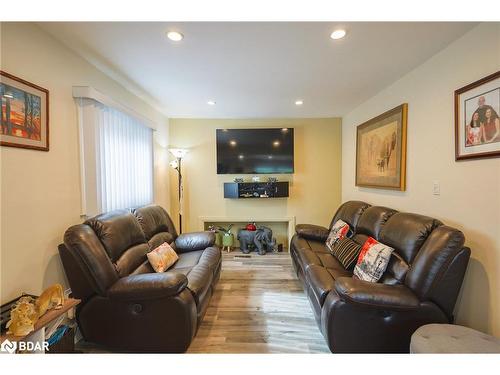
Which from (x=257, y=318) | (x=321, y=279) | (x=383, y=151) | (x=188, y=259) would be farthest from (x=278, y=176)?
(x=257, y=318)

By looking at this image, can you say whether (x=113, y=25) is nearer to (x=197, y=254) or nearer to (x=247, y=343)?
(x=197, y=254)

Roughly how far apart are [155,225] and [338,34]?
271 cm

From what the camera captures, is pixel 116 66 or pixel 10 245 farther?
pixel 116 66

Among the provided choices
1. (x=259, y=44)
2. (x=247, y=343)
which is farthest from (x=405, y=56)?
(x=247, y=343)

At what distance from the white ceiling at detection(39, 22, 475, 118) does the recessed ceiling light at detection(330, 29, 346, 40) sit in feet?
0.12

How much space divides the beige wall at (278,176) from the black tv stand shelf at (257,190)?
0.22 meters

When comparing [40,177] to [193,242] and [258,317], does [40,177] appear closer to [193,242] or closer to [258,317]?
[193,242]

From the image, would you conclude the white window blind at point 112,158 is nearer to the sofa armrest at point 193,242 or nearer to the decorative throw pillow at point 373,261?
the sofa armrest at point 193,242

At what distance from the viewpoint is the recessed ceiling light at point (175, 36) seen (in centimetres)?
161

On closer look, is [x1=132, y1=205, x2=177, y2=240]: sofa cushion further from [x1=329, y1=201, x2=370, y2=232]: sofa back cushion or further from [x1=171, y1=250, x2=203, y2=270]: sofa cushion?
[x1=329, y1=201, x2=370, y2=232]: sofa back cushion

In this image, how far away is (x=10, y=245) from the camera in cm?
Result: 139

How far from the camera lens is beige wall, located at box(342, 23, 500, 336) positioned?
149cm

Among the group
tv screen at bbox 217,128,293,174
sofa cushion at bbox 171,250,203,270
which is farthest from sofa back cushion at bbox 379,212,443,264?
tv screen at bbox 217,128,293,174

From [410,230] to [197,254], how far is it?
7.37 feet
